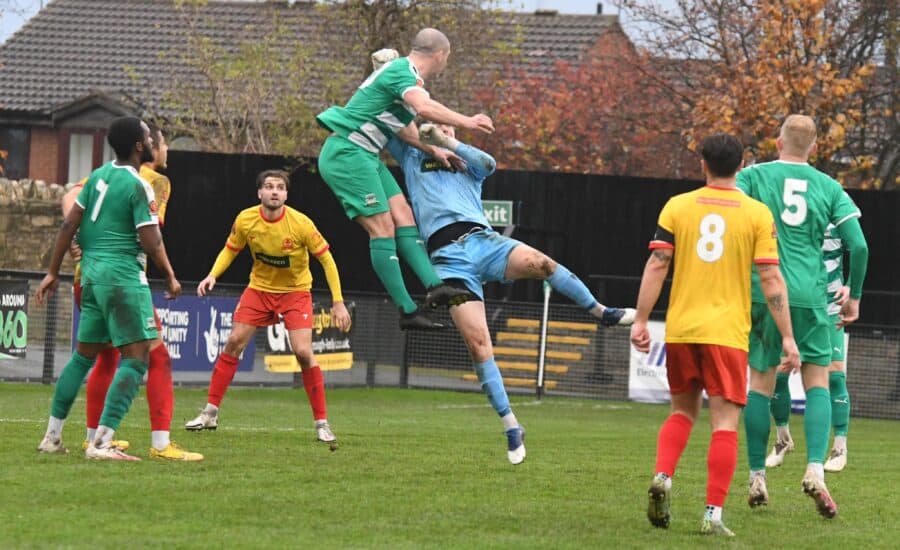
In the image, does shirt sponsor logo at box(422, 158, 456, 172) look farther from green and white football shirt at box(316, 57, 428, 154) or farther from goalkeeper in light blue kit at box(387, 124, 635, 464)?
green and white football shirt at box(316, 57, 428, 154)

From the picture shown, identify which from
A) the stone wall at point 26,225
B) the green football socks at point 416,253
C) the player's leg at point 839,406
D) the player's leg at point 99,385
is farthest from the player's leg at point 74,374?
the stone wall at point 26,225

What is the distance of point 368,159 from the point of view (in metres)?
10.5

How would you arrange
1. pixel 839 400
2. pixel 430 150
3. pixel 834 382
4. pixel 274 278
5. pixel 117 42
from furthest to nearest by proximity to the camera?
1. pixel 117 42
2. pixel 274 278
3. pixel 839 400
4. pixel 834 382
5. pixel 430 150

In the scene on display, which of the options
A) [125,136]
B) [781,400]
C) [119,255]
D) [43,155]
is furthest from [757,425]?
[43,155]

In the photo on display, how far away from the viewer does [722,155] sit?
849cm

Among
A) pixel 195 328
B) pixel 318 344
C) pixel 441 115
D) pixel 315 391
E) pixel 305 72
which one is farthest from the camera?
pixel 305 72

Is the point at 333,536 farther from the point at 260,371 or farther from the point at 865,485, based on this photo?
the point at 260,371

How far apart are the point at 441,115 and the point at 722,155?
2.02m

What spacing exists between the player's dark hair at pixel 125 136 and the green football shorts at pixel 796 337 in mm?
3898

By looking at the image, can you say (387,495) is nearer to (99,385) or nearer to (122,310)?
(122,310)

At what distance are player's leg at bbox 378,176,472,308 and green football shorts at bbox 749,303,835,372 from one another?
6.00 feet

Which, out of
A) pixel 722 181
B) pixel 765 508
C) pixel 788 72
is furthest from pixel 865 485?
pixel 788 72

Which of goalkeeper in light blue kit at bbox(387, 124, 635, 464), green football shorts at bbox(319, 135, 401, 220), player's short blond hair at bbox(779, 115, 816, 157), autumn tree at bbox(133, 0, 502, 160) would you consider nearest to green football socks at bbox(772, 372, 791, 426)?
goalkeeper in light blue kit at bbox(387, 124, 635, 464)

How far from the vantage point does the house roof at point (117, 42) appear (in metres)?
40.1
